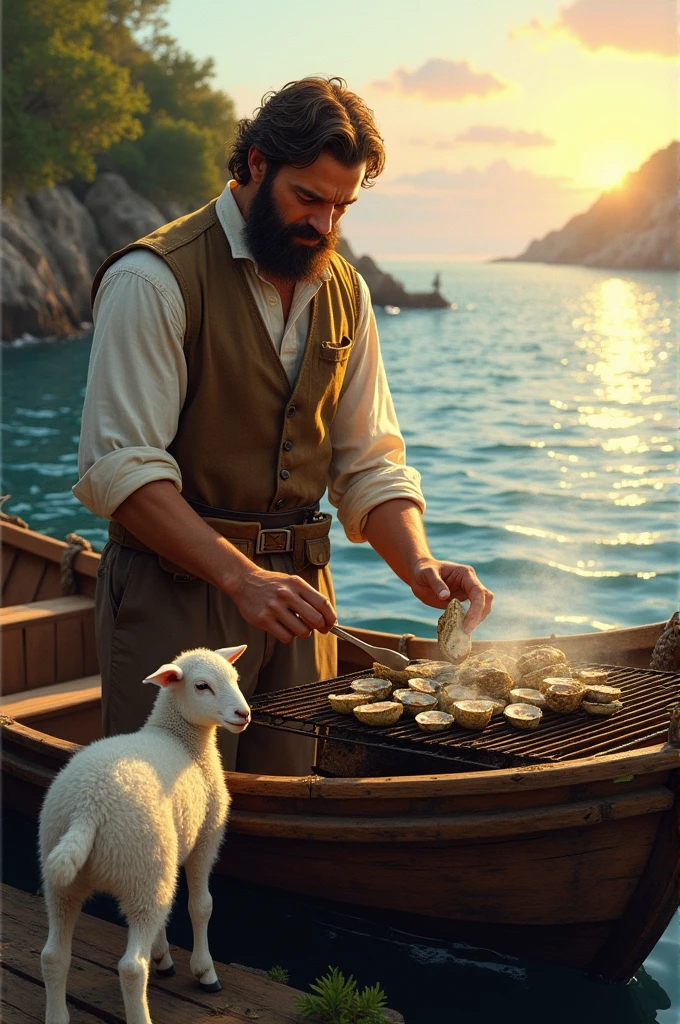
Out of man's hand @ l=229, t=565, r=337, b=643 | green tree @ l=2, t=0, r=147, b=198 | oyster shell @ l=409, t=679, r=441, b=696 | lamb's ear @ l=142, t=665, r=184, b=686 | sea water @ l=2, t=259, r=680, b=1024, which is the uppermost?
green tree @ l=2, t=0, r=147, b=198

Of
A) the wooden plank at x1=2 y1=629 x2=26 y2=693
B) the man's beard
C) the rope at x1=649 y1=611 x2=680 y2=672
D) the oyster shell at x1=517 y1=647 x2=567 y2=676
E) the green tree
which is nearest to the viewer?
the man's beard

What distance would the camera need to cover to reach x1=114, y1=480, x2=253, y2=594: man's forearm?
347 centimetres

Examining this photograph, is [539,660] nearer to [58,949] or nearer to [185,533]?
[185,533]

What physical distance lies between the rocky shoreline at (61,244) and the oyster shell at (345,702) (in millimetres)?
33983

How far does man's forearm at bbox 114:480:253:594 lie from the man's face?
2.70ft

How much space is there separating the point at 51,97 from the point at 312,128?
3909cm

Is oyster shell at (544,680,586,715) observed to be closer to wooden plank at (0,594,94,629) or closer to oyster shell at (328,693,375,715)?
oyster shell at (328,693,375,715)

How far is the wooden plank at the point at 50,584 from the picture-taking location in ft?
22.8

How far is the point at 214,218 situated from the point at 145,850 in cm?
205

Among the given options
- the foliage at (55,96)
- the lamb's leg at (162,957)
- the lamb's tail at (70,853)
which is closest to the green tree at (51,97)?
the foliage at (55,96)

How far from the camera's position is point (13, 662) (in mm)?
6074

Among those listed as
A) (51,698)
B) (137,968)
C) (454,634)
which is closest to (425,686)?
(454,634)

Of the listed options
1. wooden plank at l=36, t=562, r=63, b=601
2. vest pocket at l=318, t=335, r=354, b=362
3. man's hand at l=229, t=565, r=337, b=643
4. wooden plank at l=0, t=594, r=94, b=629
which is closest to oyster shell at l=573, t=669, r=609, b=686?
man's hand at l=229, t=565, r=337, b=643

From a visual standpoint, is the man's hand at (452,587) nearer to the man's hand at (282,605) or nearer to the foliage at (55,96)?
the man's hand at (282,605)
